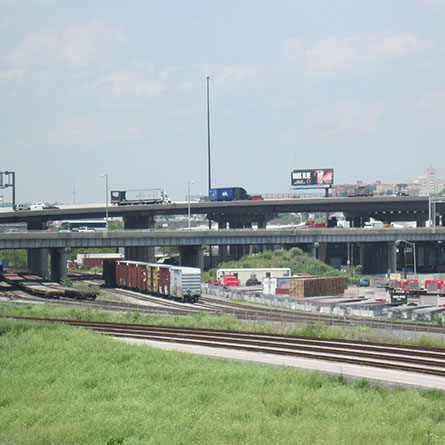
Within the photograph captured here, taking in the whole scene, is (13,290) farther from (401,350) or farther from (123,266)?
(401,350)

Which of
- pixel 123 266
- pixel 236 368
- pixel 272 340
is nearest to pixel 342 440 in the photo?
pixel 236 368

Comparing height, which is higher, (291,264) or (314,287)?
(314,287)

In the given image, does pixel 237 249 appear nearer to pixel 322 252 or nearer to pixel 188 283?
pixel 322 252

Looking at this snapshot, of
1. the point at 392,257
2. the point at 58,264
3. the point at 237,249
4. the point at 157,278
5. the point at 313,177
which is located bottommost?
the point at 237,249

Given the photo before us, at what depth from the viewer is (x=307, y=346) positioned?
37.9 m

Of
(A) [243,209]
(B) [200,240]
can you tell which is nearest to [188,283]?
(B) [200,240]

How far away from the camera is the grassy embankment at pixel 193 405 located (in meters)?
23.3

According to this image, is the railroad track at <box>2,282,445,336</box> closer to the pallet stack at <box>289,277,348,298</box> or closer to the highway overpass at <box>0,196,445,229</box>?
the pallet stack at <box>289,277,348,298</box>

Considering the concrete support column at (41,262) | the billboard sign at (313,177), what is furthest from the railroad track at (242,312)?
the billboard sign at (313,177)

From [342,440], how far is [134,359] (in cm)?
1450

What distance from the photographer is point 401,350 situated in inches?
1398

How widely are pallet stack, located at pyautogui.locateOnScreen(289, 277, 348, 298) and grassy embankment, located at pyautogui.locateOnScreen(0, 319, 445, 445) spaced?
46377 mm

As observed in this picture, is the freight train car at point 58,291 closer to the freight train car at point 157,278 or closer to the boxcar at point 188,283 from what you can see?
the freight train car at point 157,278

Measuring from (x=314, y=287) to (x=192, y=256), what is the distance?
33299 mm
